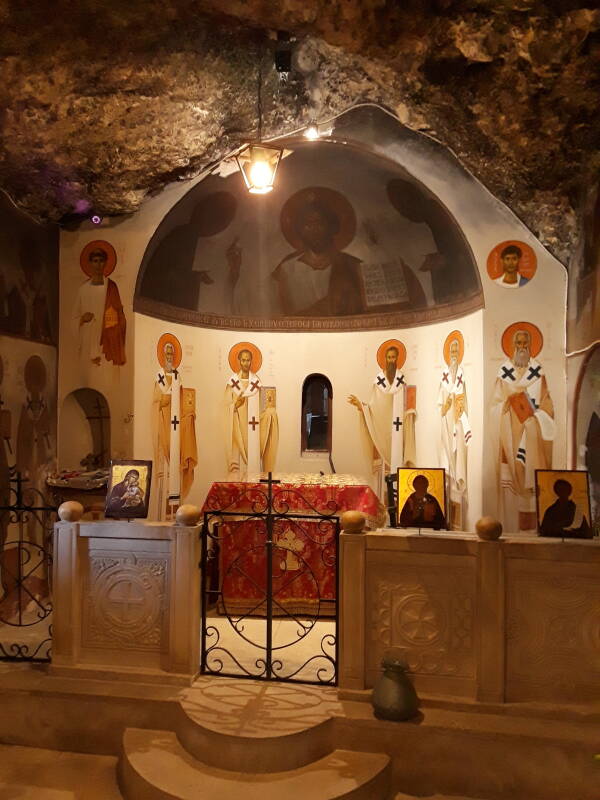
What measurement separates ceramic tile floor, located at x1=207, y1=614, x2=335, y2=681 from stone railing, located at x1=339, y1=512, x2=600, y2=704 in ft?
1.80

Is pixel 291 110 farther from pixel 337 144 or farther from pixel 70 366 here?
pixel 70 366

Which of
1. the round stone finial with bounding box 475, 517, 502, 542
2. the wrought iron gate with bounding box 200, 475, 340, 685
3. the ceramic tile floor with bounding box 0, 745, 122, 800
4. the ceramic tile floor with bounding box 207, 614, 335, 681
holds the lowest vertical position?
the ceramic tile floor with bounding box 0, 745, 122, 800

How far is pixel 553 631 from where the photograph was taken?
4.52 m

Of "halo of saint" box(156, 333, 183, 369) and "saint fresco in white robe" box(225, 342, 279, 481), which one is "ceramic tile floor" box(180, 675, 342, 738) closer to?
"halo of saint" box(156, 333, 183, 369)

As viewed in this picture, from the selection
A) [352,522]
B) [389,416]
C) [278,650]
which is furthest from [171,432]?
[352,522]

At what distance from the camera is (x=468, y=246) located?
7.92m

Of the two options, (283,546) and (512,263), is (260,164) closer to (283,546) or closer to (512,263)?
(512,263)

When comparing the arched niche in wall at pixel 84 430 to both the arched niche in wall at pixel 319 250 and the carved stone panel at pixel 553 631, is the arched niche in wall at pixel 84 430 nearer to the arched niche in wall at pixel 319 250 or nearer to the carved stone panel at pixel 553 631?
the arched niche in wall at pixel 319 250

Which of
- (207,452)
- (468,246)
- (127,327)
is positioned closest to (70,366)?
(127,327)

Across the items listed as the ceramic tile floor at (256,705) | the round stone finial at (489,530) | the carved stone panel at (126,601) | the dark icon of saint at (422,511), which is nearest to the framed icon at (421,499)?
the dark icon of saint at (422,511)

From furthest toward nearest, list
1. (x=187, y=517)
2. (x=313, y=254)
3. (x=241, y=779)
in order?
(x=313, y=254), (x=187, y=517), (x=241, y=779)

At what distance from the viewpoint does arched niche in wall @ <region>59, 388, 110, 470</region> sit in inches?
327

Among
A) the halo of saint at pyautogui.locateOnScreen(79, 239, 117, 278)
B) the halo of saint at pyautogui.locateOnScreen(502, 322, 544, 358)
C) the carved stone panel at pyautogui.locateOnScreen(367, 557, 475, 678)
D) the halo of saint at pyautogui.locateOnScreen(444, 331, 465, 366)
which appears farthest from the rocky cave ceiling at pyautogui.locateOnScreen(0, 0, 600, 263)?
the carved stone panel at pyautogui.locateOnScreen(367, 557, 475, 678)

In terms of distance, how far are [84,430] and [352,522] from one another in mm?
5055
